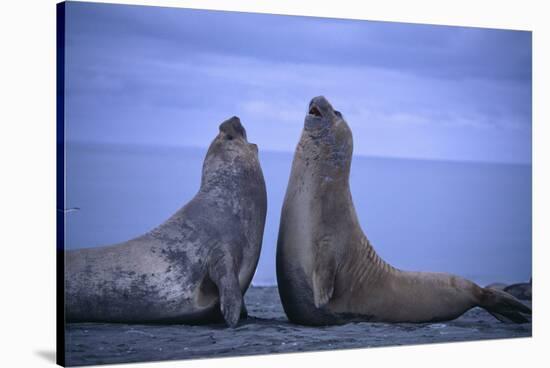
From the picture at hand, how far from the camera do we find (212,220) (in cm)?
1048

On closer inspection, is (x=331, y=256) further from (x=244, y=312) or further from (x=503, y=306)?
(x=503, y=306)

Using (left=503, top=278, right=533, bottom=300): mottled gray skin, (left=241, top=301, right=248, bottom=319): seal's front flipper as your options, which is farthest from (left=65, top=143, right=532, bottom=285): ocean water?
(left=241, top=301, right=248, bottom=319): seal's front flipper

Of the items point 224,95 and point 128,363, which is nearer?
point 128,363

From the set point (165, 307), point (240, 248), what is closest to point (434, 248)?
point (240, 248)

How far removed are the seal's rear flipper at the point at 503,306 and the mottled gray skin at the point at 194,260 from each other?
2.57m

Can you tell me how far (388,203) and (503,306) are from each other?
1674mm

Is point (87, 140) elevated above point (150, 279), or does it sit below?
above

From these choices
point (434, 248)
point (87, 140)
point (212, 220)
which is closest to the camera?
point (87, 140)

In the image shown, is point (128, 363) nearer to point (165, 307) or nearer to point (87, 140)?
point (165, 307)

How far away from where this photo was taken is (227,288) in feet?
33.1

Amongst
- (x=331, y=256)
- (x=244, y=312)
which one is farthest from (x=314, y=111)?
(x=244, y=312)

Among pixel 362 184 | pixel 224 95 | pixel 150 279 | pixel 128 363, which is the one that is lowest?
pixel 128 363

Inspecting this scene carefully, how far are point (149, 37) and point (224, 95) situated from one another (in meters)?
0.93

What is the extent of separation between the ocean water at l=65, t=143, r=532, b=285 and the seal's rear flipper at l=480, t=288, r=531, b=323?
0.75 ft
